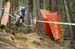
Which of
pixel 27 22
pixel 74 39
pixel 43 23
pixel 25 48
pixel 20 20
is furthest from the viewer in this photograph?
pixel 27 22

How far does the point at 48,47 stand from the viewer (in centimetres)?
920

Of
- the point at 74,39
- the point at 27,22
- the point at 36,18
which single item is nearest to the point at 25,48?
the point at 74,39

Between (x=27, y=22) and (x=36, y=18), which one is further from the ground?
(x=36, y=18)

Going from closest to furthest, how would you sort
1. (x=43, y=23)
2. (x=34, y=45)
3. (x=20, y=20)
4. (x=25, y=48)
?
(x=25, y=48) → (x=34, y=45) → (x=43, y=23) → (x=20, y=20)

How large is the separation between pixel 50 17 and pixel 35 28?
4.03 feet

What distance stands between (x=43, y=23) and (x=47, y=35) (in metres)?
0.55

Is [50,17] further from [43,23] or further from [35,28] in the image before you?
[35,28]

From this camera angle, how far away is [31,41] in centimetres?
900

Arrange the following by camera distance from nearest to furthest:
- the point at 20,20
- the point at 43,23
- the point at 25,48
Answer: the point at 25,48, the point at 43,23, the point at 20,20

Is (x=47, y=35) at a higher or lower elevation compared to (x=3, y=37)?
lower

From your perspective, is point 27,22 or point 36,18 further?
point 27,22

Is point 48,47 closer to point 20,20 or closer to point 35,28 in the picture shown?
point 35,28

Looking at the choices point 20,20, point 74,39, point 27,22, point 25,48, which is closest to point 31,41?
point 25,48

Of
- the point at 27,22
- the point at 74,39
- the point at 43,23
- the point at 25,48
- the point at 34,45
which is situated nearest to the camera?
the point at 25,48
